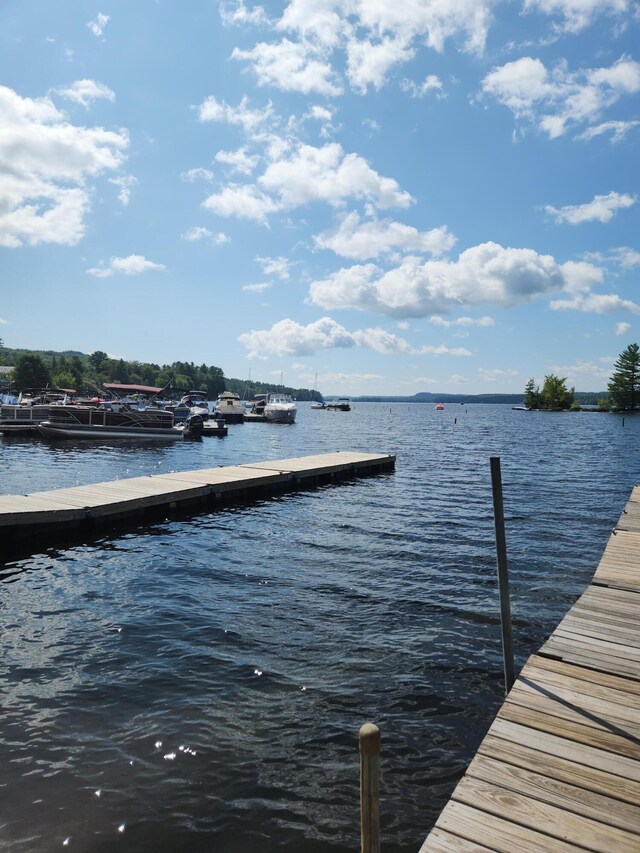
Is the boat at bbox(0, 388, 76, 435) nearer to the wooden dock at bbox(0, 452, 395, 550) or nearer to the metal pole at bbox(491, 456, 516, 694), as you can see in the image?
the wooden dock at bbox(0, 452, 395, 550)

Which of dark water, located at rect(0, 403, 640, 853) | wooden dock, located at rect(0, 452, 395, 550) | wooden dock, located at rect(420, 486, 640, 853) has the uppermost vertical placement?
wooden dock, located at rect(420, 486, 640, 853)

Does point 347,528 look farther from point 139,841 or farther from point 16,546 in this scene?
point 139,841

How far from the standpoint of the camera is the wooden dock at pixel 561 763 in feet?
10.7

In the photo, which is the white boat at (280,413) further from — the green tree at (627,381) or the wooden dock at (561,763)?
the green tree at (627,381)

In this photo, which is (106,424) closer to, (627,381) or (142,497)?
(142,497)

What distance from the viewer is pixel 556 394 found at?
167625 millimetres

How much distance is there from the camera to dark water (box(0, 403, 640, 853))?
4.71 meters

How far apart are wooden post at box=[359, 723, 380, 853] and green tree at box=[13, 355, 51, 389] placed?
419 ft

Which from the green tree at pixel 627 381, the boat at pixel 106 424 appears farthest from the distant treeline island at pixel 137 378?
the boat at pixel 106 424

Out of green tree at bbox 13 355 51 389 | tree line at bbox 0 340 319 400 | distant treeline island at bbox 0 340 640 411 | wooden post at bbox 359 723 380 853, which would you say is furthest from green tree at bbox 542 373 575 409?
wooden post at bbox 359 723 380 853

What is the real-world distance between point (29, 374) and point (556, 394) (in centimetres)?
14759

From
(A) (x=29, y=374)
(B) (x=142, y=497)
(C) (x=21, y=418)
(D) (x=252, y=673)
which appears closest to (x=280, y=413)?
(C) (x=21, y=418)

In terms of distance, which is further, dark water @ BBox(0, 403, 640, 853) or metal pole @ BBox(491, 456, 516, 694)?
metal pole @ BBox(491, 456, 516, 694)

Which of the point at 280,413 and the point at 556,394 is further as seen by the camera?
the point at 556,394
